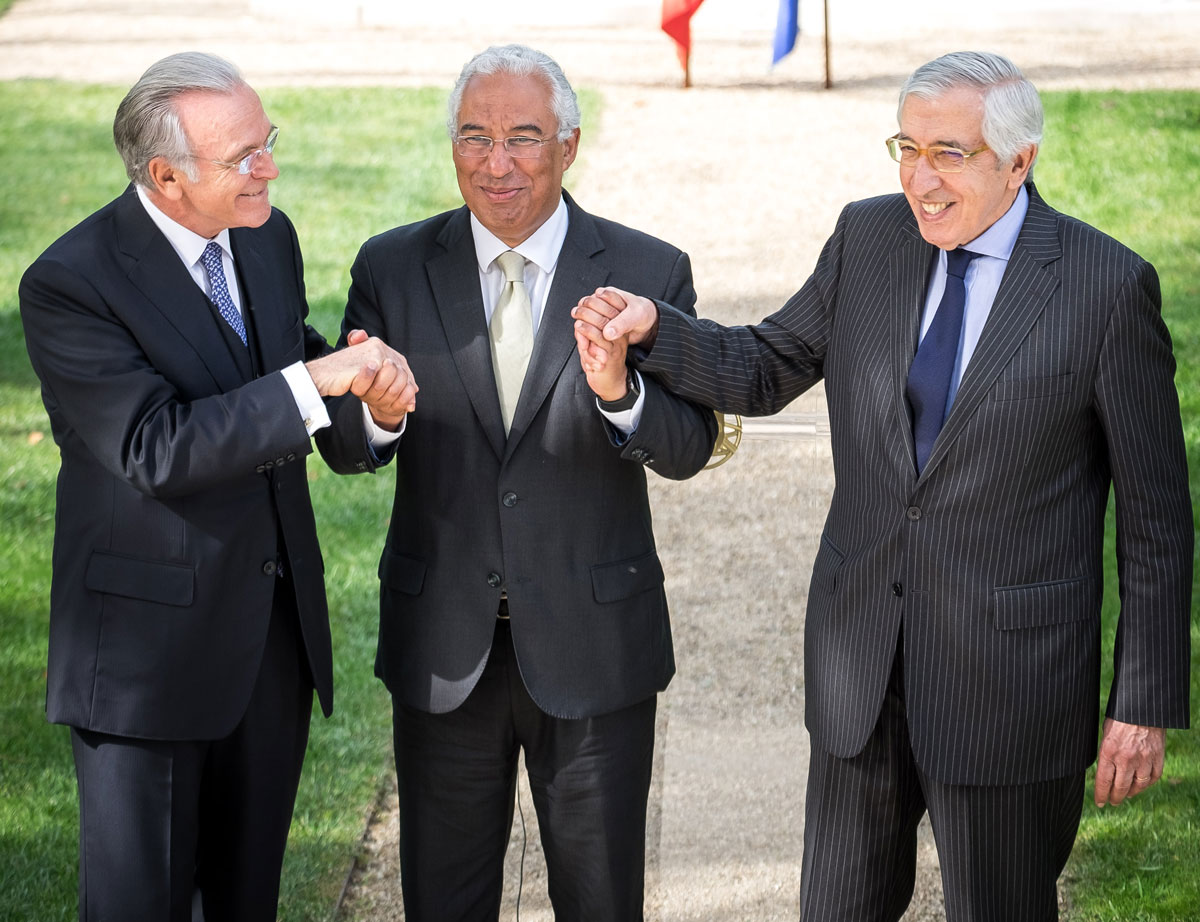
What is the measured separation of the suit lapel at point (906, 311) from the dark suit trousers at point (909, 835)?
504 millimetres

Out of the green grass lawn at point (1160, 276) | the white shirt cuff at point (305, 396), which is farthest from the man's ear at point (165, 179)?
the green grass lawn at point (1160, 276)

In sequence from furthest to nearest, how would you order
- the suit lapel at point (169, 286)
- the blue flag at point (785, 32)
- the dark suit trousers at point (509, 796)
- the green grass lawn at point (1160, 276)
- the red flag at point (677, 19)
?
the blue flag at point (785, 32) < the red flag at point (677, 19) < the green grass lawn at point (1160, 276) < the dark suit trousers at point (509, 796) < the suit lapel at point (169, 286)

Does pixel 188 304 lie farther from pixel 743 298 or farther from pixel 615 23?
pixel 615 23

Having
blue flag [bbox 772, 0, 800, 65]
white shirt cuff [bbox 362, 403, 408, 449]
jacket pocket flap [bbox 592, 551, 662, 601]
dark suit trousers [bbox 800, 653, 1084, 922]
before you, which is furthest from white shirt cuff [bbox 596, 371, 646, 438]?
blue flag [bbox 772, 0, 800, 65]

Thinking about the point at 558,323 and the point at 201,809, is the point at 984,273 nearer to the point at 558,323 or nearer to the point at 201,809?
the point at 558,323

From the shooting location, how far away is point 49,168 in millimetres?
12695

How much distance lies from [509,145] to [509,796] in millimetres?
1571

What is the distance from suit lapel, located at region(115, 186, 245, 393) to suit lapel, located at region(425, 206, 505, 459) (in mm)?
505

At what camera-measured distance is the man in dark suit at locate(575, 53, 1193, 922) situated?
3053 mm

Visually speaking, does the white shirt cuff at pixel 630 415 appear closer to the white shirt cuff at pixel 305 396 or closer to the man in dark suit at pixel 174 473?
the man in dark suit at pixel 174 473

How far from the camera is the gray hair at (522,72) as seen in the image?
11.1 ft

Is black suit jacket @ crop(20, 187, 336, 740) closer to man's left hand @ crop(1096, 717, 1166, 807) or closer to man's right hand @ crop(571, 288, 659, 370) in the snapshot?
man's right hand @ crop(571, 288, 659, 370)

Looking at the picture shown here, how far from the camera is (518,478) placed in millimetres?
3432

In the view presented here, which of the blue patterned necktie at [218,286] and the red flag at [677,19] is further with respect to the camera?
the red flag at [677,19]
